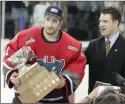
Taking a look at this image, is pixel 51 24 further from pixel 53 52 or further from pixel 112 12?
pixel 112 12

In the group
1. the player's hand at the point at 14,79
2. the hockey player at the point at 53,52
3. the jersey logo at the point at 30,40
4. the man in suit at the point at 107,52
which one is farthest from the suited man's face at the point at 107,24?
the player's hand at the point at 14,79

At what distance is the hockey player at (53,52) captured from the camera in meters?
3.54

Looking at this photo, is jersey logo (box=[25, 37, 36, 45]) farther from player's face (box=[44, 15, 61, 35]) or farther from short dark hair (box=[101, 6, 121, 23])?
short dark hair (box=[101, 6, 121, 23])

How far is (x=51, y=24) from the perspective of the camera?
11.6 feet

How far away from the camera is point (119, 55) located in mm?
3805

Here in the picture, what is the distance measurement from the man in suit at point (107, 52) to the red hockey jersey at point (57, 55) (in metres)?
0.28

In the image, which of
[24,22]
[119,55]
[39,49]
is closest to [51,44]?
[39,49]

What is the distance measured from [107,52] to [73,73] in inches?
16.9

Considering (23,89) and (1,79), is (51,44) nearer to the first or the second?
(23,89)

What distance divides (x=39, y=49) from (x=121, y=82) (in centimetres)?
72

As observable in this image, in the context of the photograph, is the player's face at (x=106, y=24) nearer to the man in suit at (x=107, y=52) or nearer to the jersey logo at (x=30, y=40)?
the man in suit at (x=107, y=52)

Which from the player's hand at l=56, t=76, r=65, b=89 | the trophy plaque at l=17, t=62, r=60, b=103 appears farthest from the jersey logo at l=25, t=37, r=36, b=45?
the player's hand at l=56, t=76, r=65, b=89

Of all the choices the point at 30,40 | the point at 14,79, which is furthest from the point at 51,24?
the point at 14,79

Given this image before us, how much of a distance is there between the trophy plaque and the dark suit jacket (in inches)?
22.3
